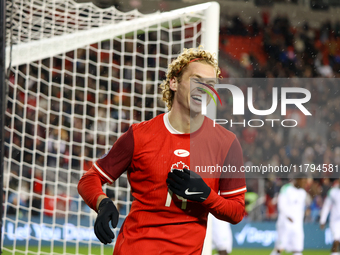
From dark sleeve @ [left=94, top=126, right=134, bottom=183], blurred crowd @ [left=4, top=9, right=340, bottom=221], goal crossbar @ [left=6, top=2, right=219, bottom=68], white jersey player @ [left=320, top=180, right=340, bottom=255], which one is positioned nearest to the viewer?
dark sleeve @ [left=94, top=126, right=134, bottom=183]

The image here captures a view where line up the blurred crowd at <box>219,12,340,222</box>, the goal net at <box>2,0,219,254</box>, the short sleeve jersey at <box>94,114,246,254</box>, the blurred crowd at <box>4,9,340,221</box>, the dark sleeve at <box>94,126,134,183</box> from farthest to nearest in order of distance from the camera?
the blurred crowd at <box>219,12,340,222</box>
the blurred crowd at <box>4,9,340,221</box>
the goal net at <box>2,0,219,254</box>
the dark sleeve at <box>94,126,134,183</box>
the short sleeve jersey at <box>94,114,246,254</box>

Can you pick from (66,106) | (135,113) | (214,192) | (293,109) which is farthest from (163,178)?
(293,109)

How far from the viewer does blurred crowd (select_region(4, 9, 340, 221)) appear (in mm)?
7613

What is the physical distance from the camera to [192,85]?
2.41m

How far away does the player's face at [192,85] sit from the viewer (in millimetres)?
2391

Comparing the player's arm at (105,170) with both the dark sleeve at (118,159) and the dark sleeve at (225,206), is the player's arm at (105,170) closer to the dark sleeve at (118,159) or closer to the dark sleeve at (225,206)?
the dark sleeve at (118,159)

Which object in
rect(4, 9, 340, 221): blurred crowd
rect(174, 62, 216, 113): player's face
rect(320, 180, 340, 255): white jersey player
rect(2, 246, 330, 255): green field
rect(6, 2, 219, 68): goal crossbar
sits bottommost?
rect(2, 246, 330, 255): green field

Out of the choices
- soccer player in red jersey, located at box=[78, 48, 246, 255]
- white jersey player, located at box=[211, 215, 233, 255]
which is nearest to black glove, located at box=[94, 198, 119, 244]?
soccer player in red jersey, located at box=[78, 48, 246, 255]

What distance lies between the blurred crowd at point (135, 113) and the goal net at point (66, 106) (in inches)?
2.0

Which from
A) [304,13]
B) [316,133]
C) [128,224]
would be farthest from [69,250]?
[304,13]

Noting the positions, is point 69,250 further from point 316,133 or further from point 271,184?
point 316,133

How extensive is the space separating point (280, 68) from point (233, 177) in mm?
12403

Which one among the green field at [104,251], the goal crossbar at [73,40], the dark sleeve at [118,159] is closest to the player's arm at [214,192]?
the dark sleeve at [118,159]

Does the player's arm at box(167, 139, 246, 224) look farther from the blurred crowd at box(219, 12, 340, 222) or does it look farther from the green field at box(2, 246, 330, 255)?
the green field at box(2, 246, 330, 255)
